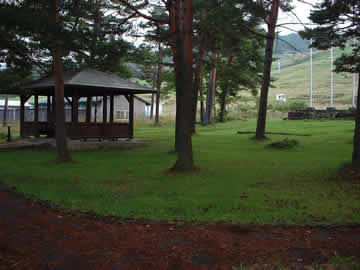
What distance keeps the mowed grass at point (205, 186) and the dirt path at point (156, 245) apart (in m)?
0.53

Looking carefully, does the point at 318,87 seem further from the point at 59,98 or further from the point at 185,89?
the point at 59,98

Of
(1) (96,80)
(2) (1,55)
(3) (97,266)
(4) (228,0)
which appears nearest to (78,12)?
(2) (1,55)

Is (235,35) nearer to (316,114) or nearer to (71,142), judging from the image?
(71,142)

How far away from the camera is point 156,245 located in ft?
15.7

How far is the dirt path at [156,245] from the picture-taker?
13.7 ft

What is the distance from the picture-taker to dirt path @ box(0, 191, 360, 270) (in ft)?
13.7

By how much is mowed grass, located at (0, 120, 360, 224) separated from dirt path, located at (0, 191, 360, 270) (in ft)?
1.73

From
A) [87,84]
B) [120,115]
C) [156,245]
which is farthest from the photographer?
[120,115]

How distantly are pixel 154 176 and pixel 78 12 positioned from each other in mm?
6677

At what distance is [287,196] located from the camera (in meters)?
7.23

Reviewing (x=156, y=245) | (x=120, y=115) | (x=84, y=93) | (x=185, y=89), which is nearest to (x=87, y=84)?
(x=84, y=93)

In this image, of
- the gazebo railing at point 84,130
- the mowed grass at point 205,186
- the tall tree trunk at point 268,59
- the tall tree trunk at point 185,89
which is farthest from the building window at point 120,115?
the tall tree trunk at point 185,89

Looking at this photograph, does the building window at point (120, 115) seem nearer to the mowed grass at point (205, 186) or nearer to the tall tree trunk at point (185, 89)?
the mowed grass at point (205, 186)

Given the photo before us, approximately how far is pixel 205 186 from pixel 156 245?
3662 mm
